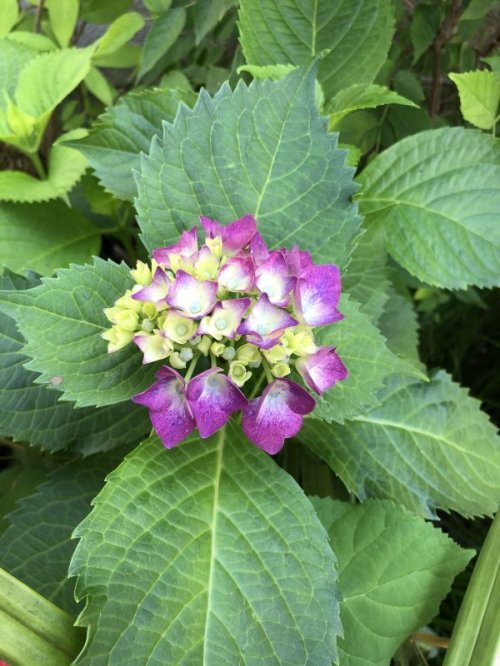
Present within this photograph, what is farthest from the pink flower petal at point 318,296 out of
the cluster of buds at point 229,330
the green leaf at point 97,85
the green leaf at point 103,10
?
the green leaf at point 103,10

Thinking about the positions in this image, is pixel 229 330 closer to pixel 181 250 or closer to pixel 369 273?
pixel 181 250

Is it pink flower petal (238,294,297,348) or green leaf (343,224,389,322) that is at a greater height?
pink flower petal (238,294,297,348)

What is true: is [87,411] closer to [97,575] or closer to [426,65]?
[97,575]

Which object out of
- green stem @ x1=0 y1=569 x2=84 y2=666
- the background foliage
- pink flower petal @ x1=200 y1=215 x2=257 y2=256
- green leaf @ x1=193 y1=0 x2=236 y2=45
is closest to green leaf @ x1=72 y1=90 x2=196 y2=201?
the background foliage

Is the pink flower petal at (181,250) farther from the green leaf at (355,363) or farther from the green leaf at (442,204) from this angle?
the green leaf at (442,204)

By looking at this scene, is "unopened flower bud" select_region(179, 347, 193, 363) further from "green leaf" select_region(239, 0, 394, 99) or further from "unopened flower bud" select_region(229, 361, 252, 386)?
"green leaf" select_region(239, 0, 394, 99)

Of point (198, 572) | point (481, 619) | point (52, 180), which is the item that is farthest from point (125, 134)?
point (481, 619)
